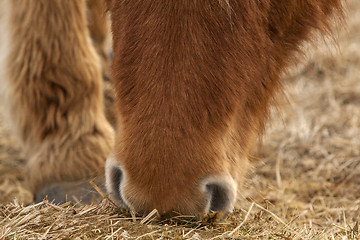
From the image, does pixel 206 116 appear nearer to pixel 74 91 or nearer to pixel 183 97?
pixel 183 97

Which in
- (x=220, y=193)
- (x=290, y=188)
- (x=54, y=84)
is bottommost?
(x=290, y=188)

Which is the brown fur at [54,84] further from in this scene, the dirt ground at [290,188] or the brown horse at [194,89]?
the brown horse at [194,89]

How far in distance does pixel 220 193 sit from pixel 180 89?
0.39 metres

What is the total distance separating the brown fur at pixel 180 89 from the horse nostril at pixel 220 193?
0.10 ft

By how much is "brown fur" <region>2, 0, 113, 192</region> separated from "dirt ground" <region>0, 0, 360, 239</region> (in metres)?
0.39

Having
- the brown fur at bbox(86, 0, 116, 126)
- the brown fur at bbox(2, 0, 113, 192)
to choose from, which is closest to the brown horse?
the brown fur at bbox(2, 0, 113, 192)

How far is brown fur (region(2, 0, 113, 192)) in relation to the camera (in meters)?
2.50

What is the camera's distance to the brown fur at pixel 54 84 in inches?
98.3

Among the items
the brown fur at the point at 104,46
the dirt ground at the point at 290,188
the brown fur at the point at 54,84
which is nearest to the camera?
the dirt ground at the point at 290,188

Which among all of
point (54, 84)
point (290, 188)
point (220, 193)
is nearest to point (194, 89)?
point (220, 193)

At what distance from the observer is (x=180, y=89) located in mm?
1533

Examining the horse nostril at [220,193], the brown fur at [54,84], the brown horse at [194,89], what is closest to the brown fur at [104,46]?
the brown fur at [54,84]

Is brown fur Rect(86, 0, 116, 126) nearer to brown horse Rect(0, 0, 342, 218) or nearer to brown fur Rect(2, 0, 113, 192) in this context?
brown fur Rect(2, 0, 113, 192)

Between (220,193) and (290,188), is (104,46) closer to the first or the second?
(290,188)
